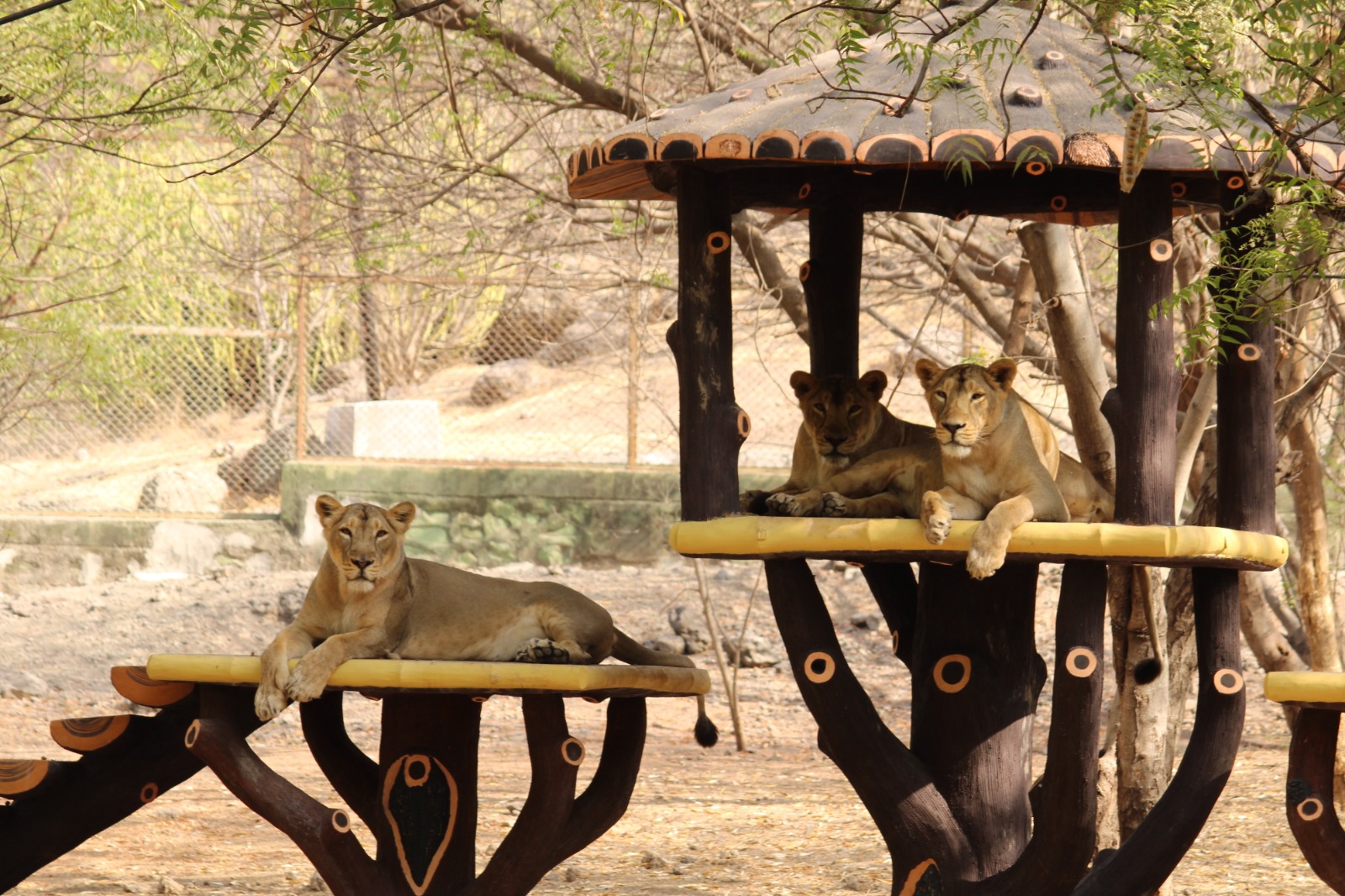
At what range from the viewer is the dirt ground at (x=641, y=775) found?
7.23m

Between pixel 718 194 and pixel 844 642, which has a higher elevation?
pixel 718 194

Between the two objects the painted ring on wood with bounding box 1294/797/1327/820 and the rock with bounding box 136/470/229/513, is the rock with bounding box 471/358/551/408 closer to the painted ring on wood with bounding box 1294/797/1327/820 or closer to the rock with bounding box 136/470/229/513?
the rock with bounding box 136/470/229/513

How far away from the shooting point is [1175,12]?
4.57m

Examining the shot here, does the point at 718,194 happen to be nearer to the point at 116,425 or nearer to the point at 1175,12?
the point at 1175,12

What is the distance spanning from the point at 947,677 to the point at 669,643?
719 cm

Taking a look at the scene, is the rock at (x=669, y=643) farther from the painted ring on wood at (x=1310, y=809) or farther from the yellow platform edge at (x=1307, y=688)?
the yellow platform edge at (x=1307, y=688)

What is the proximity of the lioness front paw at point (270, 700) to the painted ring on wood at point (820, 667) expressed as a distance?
5.28 feet

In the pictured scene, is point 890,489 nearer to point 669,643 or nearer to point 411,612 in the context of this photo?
point 411,612

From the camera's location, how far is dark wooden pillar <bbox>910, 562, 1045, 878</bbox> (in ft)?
17.1

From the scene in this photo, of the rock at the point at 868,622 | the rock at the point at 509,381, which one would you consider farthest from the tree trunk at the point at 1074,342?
the rock at the point at 509,381

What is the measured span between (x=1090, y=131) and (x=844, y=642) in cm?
879

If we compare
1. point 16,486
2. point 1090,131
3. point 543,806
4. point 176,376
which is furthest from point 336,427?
point 1090,131

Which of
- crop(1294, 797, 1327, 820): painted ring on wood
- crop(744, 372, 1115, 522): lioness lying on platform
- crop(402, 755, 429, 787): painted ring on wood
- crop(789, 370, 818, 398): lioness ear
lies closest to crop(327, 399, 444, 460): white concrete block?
crop(402, 755, 429, 787): painted ring on wood

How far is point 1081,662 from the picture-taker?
476 cm
